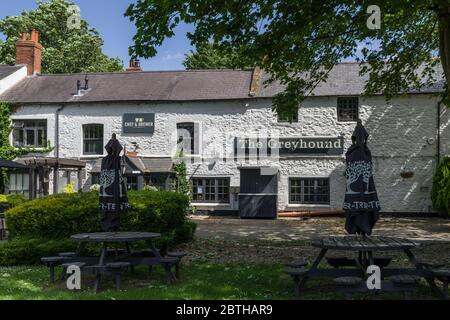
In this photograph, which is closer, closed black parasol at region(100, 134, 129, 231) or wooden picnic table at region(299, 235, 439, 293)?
wooden picnic table at region(299, 235, 439, 293)

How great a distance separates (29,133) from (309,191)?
13.5m

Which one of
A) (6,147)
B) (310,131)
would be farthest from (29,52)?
(310,131)

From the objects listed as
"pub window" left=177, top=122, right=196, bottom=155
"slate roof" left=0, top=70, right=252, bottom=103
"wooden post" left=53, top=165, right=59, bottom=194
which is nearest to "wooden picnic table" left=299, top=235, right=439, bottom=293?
"slate roof" left=0, top=70, right=252, bottom=103

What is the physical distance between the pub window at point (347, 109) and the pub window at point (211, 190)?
5.83 metres

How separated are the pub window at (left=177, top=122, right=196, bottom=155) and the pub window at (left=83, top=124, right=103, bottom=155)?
3.83 meters

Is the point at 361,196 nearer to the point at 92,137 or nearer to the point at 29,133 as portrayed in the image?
the point at 92,137

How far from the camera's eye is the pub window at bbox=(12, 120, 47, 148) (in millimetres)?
24688

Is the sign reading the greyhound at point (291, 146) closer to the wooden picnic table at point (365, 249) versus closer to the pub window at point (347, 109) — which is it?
the pub window at point (347, 109)

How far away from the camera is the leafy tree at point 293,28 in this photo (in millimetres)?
10258

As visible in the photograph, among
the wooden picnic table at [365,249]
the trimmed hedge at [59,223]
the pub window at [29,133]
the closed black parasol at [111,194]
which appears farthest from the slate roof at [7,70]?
the wooden picnic table at [365,249]

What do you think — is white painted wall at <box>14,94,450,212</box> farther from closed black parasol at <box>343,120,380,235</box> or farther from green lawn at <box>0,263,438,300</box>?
closed black parasol at <box>343,120,380,235</box>

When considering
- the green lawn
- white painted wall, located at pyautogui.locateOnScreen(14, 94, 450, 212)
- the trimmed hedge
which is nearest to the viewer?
the green lawn

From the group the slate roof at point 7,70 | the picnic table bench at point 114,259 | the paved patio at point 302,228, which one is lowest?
the paved patio at point 302,228
